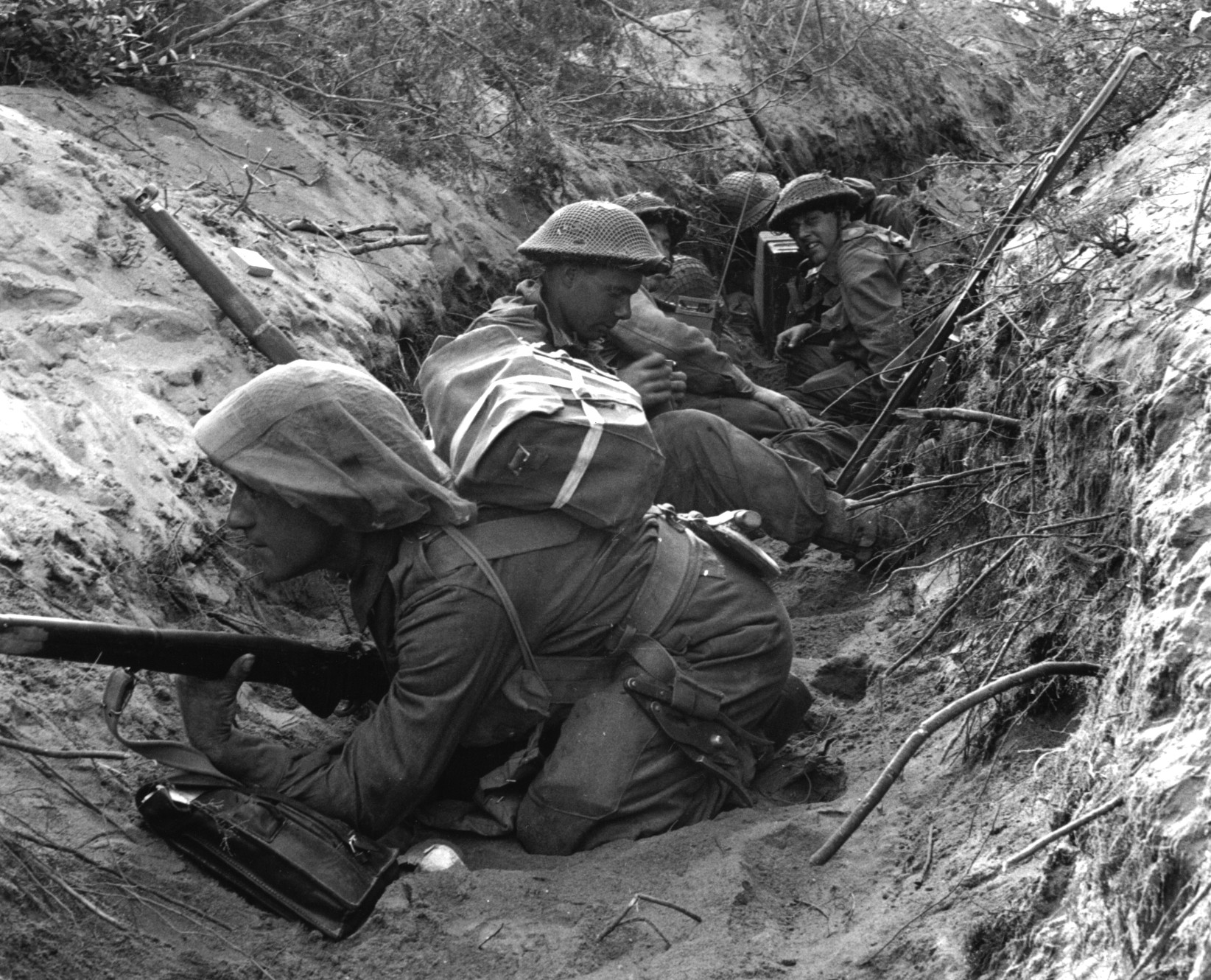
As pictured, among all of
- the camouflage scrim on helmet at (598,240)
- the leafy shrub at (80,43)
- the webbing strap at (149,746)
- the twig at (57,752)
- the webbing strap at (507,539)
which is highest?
the camouflage scrim on helmet at (598,240)

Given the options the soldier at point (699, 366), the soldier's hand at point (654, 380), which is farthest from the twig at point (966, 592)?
the soldier at point (699, 366)

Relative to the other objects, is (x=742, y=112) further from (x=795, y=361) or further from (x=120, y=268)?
(x=120, y=268)

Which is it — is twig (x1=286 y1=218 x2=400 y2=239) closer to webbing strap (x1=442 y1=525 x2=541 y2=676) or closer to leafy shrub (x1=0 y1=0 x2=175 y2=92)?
leafy shrub (x1=0 y1=0 x2=175 y2=92)

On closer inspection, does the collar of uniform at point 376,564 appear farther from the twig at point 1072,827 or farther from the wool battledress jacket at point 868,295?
the wool battledress jacket at point 868,295

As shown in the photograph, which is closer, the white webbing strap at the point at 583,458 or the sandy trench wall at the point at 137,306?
the white webbing strap at the point at 583,458

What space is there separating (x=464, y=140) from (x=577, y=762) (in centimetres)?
552

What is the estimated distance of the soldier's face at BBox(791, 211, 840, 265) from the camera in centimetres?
841

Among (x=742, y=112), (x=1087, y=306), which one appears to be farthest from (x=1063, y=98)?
(x=742, y=112)

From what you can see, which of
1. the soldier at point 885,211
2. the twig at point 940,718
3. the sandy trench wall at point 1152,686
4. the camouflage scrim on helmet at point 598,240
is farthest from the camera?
the soldier at point 885,211

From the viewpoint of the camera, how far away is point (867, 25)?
458 inches

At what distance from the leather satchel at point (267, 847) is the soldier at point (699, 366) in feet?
10.2

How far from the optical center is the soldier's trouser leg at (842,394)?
26.0ft

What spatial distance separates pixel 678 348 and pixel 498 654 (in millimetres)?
3107

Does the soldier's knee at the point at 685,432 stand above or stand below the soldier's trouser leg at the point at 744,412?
above
